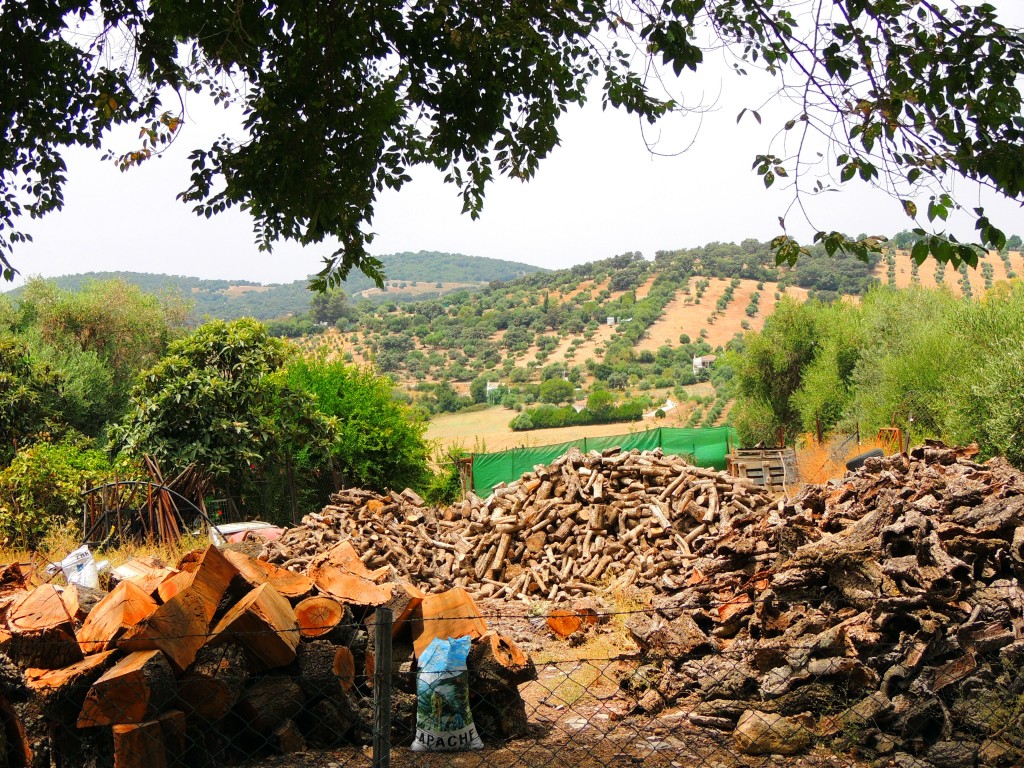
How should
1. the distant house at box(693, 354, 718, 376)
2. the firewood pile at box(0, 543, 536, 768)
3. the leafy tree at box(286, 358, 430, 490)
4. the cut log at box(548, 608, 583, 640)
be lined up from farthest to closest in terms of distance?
1. the distant house at box(693, 354, 718, 376)
2. the leafy tree at box(286, 358, 430, 490)
3. the cut log at box(548, 608, 583, 640)
4. the firewood pile at box(0, 543, 536, 768)

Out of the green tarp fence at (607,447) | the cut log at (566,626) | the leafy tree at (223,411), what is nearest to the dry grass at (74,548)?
the leafy tree at (223,411)

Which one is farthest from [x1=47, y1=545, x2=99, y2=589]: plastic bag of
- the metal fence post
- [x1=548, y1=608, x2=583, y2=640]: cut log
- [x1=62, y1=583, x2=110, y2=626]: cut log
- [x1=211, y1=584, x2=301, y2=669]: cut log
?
[x1=548, y1=608, x2=583, y2=640]: cut log

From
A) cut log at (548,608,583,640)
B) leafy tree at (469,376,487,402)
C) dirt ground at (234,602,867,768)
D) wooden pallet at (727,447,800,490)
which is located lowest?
leafy tree at (469,376,487,402)

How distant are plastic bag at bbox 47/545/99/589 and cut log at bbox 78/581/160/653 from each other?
5.92ft

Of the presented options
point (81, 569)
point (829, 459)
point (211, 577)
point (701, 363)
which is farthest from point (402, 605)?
point (701, 363)

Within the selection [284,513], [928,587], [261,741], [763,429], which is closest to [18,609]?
[261,741]

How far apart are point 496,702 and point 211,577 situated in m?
2.06

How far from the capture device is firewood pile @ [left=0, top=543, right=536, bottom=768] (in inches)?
180

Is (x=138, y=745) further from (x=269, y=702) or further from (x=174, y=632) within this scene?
(x=269, y=702)

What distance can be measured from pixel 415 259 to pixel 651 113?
545 feet

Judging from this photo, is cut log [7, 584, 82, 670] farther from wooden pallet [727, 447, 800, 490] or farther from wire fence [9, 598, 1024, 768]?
wooden pallet [727, 447, 800, 490]

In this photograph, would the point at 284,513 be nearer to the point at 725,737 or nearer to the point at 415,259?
the point at 725,737

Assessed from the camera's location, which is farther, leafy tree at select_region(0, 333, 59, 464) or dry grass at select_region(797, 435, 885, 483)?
leafy tree at select_region(0, 333, 59, 464)

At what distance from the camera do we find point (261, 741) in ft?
16.8
